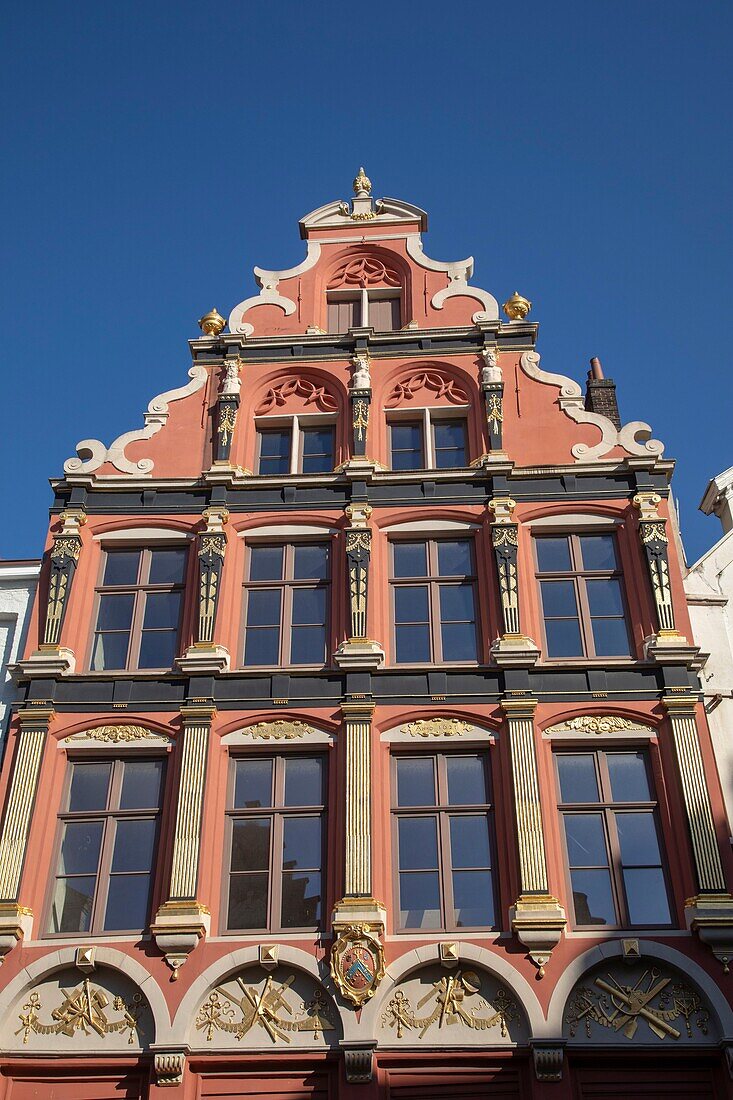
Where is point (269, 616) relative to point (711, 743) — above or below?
above

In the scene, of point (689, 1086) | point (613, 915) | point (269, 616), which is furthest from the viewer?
point (269, 616)

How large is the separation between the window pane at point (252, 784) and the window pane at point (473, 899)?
2825 mm

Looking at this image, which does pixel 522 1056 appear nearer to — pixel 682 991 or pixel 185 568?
pixel 682 991

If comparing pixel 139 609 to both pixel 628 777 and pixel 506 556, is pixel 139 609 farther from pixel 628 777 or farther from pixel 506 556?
pixel 628 777

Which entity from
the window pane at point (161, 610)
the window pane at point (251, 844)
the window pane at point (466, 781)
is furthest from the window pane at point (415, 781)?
the window pane at point (161, 610)

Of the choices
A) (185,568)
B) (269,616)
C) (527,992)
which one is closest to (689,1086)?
(527,992)

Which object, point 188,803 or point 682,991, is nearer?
point 682,991

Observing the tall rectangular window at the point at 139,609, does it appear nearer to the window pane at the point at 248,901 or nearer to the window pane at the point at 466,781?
the window pane at the point at 248,901

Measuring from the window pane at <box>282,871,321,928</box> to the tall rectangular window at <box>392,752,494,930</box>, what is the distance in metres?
1.09

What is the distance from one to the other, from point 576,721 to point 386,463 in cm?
557

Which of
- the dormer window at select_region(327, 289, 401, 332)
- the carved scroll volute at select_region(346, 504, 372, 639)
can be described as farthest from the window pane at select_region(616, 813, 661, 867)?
the dormer window at select_region(327, 289, 401, 332)

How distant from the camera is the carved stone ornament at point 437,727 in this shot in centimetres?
1770

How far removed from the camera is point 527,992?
612 inches

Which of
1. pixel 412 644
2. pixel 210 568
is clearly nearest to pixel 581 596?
pixel 412 644
